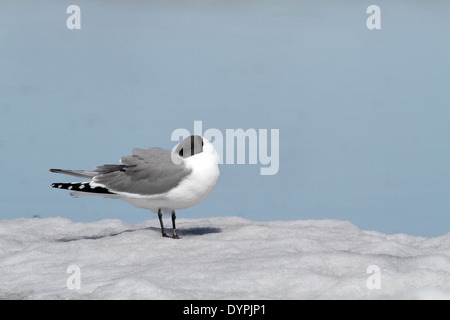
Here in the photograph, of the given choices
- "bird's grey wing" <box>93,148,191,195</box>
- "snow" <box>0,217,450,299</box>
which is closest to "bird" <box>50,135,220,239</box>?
"bird's grey wing" <box>93,148,191,195</box>

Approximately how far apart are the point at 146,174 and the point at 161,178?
8.0 inches

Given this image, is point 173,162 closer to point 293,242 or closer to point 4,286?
point 293,242

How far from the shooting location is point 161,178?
6.65 m

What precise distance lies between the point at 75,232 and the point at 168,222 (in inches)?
47.5

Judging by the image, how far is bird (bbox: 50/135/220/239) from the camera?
6.59 metres

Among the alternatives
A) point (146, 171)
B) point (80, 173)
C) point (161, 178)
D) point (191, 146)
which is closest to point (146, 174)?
point (146, 171)

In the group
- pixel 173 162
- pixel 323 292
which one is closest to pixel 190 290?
pixel 323 292

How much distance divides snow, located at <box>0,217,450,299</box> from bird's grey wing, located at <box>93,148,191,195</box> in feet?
1.70

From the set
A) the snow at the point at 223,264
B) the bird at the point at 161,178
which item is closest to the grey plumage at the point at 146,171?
the bird at the point at 161,178

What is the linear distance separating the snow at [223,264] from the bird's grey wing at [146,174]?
1.70 ft

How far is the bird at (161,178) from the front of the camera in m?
6.59

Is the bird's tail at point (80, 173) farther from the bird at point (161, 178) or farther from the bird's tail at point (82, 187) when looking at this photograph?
the bird's tail at point (82, 187)
